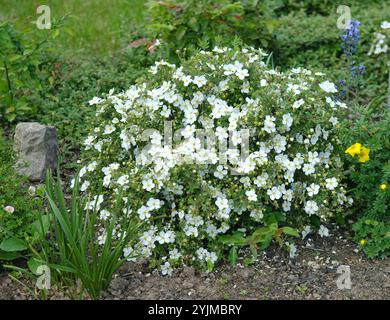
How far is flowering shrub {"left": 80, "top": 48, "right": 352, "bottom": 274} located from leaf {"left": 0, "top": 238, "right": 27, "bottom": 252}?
0.44 m

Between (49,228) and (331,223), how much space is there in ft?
5.29

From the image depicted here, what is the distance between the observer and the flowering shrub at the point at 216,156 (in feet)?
11.8

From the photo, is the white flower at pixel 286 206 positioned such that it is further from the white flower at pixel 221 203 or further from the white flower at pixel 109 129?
the white flower at pixel 109 129

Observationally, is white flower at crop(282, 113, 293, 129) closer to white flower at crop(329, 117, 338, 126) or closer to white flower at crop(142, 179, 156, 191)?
white flower at crop(329, 117, 338, 126)

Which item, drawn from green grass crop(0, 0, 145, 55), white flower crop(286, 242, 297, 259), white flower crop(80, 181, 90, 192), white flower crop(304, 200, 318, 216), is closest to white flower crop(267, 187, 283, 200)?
white flower crop(304, 200, 318, 216)

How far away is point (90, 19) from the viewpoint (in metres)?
6.73

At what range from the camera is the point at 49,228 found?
12.0ft

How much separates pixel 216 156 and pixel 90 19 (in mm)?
3594

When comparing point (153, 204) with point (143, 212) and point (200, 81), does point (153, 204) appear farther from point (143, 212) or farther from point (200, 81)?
point (200, 81)

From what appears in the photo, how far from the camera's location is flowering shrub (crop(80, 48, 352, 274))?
360cm

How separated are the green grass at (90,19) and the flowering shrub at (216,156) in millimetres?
2215
